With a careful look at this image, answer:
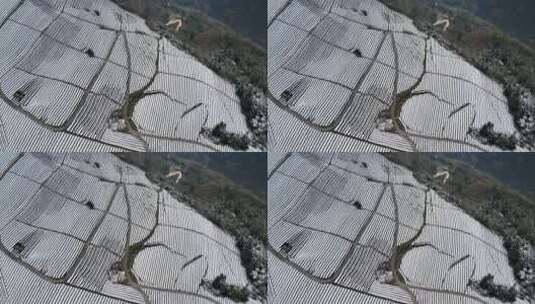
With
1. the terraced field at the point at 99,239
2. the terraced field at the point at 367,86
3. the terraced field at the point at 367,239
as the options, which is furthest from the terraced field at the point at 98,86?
the terraced field at the point at 367,239

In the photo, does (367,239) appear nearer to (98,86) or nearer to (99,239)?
(99,239)

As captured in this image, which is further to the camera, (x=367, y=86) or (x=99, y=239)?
(x=367, y=86)

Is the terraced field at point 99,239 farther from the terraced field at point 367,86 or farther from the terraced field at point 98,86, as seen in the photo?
the terraced field at point 367,86

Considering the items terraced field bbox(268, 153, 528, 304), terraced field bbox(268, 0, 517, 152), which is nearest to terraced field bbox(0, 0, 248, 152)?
terraced field bbox(268, 0, 517, 152)

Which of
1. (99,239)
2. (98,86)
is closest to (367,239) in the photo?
(99,239)

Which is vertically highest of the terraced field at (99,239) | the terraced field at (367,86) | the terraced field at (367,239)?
the terraced field at (367,86)
